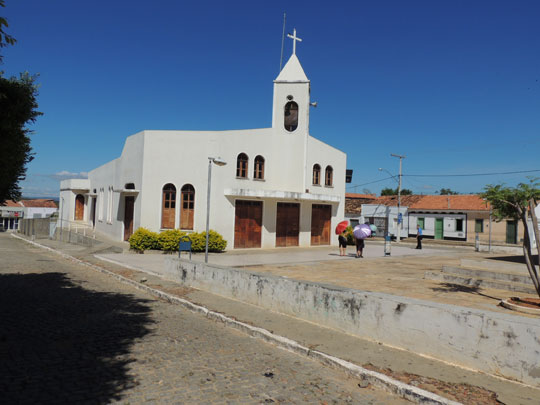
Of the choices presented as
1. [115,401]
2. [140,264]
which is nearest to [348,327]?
[115,401]

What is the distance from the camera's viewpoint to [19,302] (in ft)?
28.5

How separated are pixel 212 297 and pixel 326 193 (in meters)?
16.7

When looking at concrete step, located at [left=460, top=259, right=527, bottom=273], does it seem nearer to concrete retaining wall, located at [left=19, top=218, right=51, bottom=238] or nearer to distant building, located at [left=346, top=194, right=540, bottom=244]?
distant building, located at [left=346, top=194, right=540, bottom=244]

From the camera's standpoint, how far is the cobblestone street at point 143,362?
4.41m

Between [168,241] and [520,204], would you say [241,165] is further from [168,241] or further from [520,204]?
[520,204]

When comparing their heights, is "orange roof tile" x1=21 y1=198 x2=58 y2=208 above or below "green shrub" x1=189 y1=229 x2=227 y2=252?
above

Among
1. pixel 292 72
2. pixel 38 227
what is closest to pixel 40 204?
pixel 38 227

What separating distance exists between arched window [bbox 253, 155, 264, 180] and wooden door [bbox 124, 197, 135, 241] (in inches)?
278

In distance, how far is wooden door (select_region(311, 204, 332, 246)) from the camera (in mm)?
24708

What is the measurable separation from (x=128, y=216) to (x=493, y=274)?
18.8 meters

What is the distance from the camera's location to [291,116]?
76.0ft

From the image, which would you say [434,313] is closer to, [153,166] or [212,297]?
[212,297]

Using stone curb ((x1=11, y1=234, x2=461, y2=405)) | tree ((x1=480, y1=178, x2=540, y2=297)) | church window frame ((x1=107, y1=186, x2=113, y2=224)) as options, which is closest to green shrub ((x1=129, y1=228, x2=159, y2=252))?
church window frame ((x1=107, y1=186, x2=113, y2=224))

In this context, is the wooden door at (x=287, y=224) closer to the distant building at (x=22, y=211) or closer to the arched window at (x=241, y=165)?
the arched window at (x=241, y=165)
